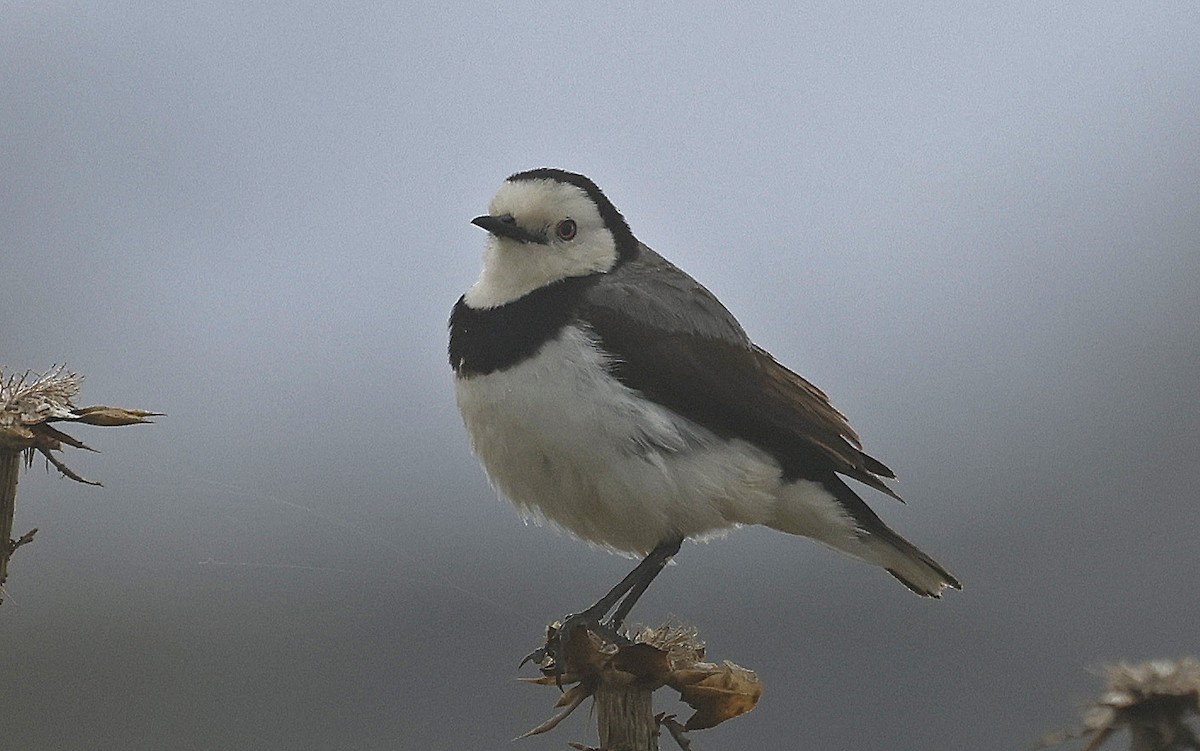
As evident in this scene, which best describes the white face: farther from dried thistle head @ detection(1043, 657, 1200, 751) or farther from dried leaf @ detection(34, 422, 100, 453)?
dried thistle head @ detection(1043, 657, 1200, 751)

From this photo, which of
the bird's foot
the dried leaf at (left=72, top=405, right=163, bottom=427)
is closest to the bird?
the bird's foot

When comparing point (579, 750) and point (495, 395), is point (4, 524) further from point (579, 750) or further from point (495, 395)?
point (495, 395)

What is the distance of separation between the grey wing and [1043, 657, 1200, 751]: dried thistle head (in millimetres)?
3005

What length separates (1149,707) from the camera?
246 cm

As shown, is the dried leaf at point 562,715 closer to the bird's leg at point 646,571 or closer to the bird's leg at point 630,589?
the bird's leg at point 630,589

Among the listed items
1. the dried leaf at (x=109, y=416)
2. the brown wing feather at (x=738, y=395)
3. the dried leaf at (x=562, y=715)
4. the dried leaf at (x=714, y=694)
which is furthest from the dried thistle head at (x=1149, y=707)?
the brown wing feather at (x=738, y=395)

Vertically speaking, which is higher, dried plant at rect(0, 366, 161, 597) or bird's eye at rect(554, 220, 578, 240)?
bird's eye at rect(554, 220, 578, 240)

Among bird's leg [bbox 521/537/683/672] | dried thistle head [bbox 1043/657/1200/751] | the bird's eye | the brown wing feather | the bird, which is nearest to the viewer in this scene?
dried thistle head [bbox 1043/657/1200/751]

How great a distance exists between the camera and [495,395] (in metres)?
5.13

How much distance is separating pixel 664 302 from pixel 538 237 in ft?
1.81

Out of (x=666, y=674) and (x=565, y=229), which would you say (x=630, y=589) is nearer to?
(x=565, y=229)

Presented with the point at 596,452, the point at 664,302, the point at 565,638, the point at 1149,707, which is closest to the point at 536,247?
the point at 664,302

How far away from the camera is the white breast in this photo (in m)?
5.03

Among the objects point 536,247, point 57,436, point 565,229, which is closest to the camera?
point 57,436
